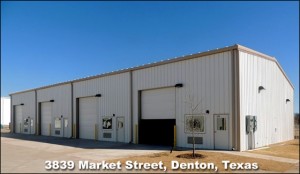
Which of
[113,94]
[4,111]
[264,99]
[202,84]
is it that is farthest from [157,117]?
[4,111]

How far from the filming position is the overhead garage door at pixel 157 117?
2427 centimetres

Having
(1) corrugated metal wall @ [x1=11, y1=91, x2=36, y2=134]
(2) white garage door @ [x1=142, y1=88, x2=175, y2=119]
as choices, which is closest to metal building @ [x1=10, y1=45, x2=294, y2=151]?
(2) white garage door @ [x1=142, y1=88, x2=175, y2=119]

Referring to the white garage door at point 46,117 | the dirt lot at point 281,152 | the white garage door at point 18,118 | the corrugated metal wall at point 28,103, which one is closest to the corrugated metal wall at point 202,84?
the dirt lot at point 281,152

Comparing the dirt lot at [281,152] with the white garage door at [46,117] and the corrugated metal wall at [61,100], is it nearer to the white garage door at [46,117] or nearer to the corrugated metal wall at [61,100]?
the corrugated metal wall at [61,100]

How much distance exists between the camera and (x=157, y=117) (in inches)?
997

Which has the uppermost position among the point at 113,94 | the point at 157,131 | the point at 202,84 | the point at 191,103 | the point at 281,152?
the point at 202,84

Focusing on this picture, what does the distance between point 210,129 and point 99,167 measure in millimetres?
8950

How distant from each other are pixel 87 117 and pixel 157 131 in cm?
986

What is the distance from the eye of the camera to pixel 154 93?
25.6 m

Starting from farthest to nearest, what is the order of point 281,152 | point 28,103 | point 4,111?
point 4,111, point 28,103, point 281,152

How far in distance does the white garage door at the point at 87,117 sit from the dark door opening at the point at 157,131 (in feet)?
22.0

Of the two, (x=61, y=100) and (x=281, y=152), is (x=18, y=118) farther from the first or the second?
(x=281, y=152)

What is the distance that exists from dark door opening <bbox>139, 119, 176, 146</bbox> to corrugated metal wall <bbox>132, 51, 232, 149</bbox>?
1139 millimetres

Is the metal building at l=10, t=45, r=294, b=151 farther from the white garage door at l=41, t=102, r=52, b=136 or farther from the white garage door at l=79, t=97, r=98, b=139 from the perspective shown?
the white garage door at l=41, t=102, r=52, b=136
